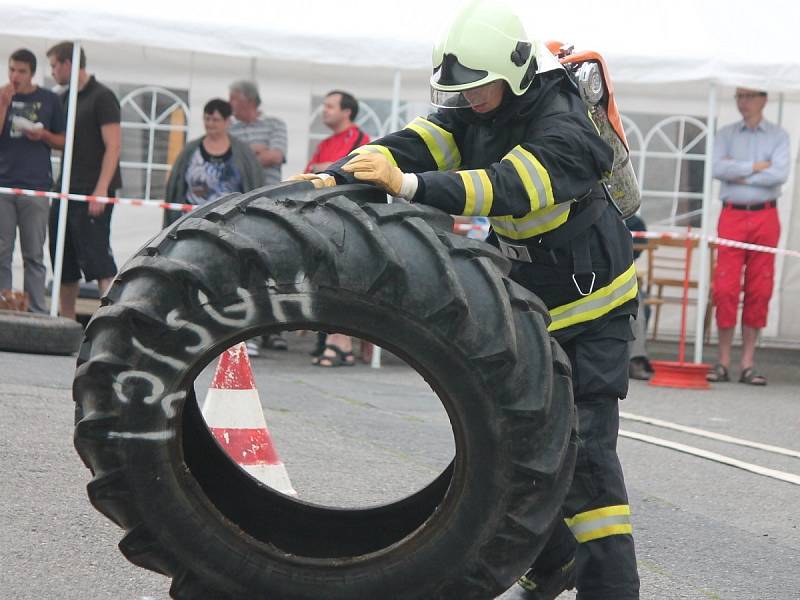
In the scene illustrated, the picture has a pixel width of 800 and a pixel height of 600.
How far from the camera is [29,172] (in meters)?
11.0

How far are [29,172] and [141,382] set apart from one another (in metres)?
8.28

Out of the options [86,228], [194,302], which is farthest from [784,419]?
[194,302]

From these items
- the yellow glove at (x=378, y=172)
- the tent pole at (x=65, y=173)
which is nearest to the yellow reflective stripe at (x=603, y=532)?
the yellow glove at (x=378, y=172)

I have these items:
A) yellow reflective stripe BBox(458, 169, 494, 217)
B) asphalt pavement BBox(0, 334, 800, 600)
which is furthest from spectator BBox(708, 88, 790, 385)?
yellow reflective stripe BBox(458, 169, 494, 217)

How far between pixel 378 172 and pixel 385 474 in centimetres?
283

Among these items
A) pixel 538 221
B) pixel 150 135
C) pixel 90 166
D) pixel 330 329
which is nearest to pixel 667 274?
pixel 150 135

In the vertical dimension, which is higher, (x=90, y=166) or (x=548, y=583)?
(x=90, y=166)

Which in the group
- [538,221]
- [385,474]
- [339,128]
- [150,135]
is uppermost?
[339,128]

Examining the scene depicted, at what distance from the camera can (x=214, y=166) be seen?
35.1 feet

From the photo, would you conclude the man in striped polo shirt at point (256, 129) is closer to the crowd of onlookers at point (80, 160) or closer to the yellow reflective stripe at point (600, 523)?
the crowd of onlookers at point (80, 160)

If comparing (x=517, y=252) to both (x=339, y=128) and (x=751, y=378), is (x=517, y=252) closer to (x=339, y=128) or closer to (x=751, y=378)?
(x=339, y=128)

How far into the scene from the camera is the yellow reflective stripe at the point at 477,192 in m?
3.51

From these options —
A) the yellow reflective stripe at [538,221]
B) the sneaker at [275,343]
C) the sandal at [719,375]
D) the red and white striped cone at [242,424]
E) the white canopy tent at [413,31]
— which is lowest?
the sneaker at [275,343]

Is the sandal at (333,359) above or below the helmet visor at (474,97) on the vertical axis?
below
